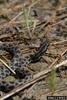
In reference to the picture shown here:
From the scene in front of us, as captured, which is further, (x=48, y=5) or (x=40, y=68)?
(x=48, y=5)

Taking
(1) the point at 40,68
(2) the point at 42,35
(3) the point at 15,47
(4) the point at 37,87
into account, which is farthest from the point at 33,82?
(2) the point at 42,35

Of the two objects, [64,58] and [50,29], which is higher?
[50,29]

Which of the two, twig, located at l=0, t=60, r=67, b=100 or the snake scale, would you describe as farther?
the snake scale

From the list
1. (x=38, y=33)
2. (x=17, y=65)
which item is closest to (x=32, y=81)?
(x=17, y=65)

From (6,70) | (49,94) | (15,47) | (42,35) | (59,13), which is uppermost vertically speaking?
(59,13)

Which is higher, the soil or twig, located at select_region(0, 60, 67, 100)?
the soil

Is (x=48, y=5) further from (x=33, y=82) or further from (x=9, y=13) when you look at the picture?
(x=33, y=82)

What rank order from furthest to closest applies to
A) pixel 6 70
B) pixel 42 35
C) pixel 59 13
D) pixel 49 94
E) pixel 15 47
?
pixel 59 13 < pixel 42 35 < pixel 15 47 < pixel 6 70 < pixel 49 94

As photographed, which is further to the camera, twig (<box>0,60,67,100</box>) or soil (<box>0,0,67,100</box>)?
soil (<box>0,0,67,100</box>)
